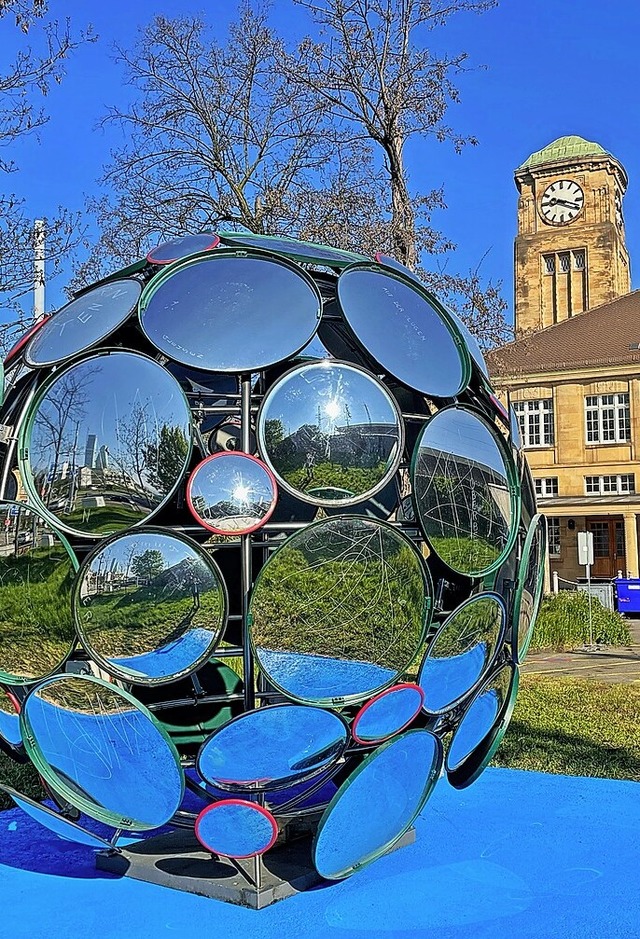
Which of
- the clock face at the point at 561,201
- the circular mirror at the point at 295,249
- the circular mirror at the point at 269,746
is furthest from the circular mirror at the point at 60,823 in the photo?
the clock face at the point at 561,201

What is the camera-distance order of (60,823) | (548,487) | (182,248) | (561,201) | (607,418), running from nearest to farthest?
(60,823), (182,248), (607,418), (548,487), (561,201)

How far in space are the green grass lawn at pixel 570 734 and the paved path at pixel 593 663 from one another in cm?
100

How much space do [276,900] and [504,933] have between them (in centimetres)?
118

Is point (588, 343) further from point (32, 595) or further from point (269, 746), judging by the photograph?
point (32, 595)

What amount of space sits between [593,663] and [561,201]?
54.9 metres

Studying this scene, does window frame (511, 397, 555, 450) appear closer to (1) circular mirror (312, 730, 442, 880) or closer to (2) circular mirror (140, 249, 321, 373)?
(1) circular mirror (312, 730, 442, 880)

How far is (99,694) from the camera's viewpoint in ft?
15.0

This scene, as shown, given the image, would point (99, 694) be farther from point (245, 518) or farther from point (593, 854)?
point (593, 854)

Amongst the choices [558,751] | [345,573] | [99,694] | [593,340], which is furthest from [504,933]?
[593,340]

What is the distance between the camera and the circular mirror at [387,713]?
4.76 m

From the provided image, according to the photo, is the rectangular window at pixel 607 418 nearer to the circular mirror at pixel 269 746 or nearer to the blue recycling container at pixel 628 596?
the blue recycling container at pixel 628 596

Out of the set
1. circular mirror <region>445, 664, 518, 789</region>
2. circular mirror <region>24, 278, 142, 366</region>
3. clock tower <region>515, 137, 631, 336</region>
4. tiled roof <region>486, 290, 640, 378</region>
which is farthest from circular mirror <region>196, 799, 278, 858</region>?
clock tower <region>515, 137, 631, 336</region>

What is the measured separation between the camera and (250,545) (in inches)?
181

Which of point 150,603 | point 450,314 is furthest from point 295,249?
point 150,603
